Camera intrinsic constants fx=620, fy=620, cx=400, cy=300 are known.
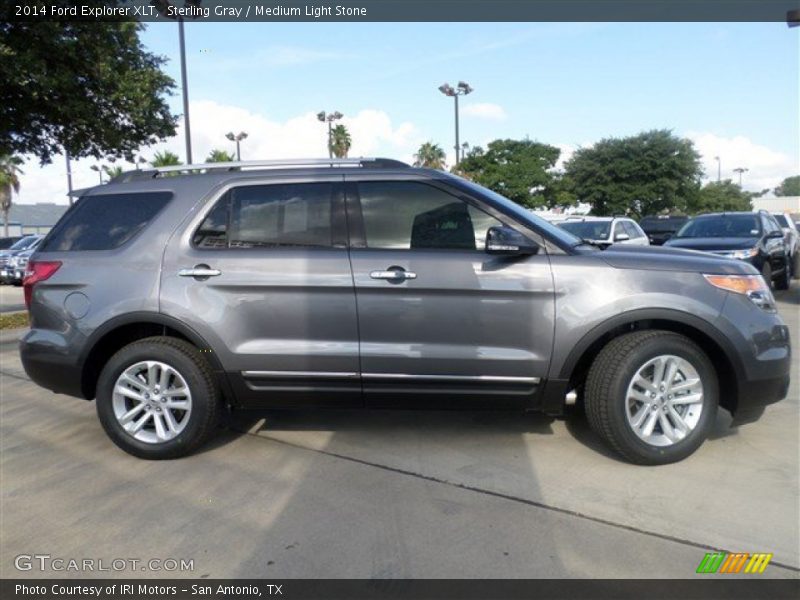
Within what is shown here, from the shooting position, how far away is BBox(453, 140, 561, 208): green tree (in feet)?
161

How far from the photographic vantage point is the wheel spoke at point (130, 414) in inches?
162

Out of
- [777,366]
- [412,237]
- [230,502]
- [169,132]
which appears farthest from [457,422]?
[169,132]

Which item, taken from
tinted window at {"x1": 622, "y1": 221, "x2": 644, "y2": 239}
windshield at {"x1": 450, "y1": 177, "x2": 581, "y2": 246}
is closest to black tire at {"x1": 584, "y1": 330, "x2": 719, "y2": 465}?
windshield at {"x1": 450, "y1": 177, "x2": 581, "y2": 246}

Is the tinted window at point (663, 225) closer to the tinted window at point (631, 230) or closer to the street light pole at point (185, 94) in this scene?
the tinted window at point (631, 230)

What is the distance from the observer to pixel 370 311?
3879 mm

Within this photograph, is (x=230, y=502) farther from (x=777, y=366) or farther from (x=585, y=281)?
(x=777, y=366)

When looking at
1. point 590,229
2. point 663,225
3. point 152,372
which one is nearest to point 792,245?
point 590,229

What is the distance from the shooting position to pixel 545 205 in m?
49.6

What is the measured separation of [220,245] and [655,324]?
2851 mm

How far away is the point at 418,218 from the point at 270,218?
99 cm

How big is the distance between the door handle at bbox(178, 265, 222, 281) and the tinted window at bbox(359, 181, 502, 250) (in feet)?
3.34

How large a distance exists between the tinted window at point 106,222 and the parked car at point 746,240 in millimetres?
9237

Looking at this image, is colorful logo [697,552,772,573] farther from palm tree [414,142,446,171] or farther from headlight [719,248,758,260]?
palm tree [414,142,446,171]

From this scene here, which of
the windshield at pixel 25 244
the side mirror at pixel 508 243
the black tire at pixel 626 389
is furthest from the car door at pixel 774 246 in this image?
the windshield at pixel 25 244
